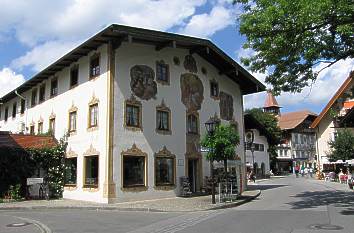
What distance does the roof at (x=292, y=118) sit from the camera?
86812mm

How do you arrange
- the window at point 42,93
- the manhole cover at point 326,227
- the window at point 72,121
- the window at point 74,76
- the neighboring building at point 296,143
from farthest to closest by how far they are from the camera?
the neighboring building at point 296,143 < the window at point 42,93 < the window at point 74,76 < the window at point 72,121 < the manhole cover at point 326,227

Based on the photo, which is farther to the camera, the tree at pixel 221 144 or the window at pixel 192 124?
the window at pixel 192 124

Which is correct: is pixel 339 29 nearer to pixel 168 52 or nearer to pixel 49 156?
pixel 168 52

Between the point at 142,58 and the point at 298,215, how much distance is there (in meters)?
12.5

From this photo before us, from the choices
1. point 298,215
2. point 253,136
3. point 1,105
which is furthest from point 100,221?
point 253,136

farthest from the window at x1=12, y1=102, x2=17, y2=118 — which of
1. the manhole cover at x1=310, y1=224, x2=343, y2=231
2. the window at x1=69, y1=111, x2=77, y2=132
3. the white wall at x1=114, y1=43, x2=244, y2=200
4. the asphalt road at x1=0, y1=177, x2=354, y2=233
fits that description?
the manhole cover at x1=310, y1=224, x2=343, y2=231

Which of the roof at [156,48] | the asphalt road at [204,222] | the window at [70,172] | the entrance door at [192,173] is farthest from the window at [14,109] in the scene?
the asphalt road at [204,222]

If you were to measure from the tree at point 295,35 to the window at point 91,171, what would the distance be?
9692 millimetres

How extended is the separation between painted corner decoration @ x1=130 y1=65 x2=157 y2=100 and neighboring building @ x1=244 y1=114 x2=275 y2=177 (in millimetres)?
28278

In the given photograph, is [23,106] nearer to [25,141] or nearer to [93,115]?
[25,141]

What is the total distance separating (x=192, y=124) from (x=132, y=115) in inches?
192

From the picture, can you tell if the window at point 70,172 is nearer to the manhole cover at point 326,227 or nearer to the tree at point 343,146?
the manhole cover at point 326,227

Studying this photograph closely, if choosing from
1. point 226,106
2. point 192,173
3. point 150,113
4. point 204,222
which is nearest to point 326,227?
point 204,222

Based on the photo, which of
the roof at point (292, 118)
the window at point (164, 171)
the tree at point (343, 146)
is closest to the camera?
the window at point (164, 171)
